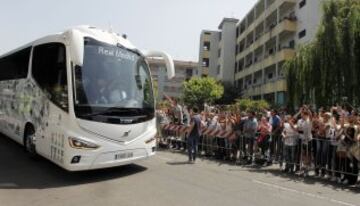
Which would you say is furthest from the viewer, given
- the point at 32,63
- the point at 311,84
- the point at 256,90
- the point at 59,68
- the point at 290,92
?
the point at 256,90

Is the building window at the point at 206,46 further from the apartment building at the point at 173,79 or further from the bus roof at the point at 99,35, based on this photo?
the bus roof at the point at 99,35

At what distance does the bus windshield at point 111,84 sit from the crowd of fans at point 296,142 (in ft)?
15.1

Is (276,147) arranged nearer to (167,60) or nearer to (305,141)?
(305,141)

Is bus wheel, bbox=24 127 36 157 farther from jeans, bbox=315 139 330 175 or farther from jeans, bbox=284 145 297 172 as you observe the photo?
jeans, bbox=315 139 330 175

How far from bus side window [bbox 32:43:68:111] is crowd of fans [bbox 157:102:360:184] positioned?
6757 millimetres

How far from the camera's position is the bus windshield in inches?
384

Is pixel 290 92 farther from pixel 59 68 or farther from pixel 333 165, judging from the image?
pixel 59 68

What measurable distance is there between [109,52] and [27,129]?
4031 millimetres

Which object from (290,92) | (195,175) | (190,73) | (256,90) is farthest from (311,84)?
(190,73)

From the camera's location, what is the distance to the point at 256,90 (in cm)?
5553

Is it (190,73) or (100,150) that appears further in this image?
(190,73)

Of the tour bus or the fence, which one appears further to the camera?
the fence

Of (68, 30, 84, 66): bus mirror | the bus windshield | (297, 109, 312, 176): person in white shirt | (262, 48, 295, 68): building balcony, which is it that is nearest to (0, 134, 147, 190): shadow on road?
the bus windshield

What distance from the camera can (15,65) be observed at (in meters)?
14.4
